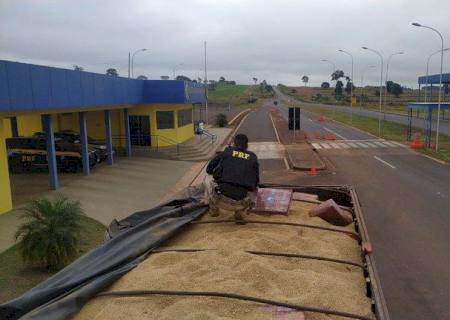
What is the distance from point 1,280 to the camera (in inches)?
408

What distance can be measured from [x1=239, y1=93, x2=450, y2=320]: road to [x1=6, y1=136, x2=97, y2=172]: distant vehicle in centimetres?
1063

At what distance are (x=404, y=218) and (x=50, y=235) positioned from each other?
10.8 m

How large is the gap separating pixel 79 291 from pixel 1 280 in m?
8.06

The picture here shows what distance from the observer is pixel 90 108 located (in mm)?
21609

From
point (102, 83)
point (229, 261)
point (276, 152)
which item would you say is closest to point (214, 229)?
point (229, 261)

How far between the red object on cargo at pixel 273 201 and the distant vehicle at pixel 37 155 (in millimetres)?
18814

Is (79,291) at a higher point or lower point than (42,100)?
lower

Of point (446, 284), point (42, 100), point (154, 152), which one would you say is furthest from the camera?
point (154, 152)

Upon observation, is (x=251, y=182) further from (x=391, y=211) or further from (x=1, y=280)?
(x=391, y=211)

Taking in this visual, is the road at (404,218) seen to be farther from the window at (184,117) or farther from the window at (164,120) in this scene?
the window at (184,117)

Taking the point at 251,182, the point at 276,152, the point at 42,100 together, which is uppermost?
the point at 42,100

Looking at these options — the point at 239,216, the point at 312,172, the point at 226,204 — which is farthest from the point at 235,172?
the point at 312,172

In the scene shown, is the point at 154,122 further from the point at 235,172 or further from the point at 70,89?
the point at 235,172

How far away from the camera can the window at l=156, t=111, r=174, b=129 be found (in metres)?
31.0
